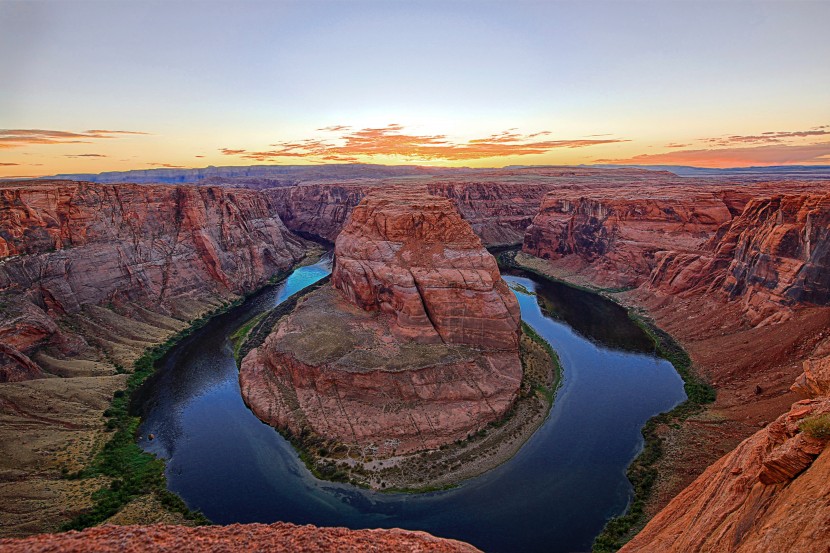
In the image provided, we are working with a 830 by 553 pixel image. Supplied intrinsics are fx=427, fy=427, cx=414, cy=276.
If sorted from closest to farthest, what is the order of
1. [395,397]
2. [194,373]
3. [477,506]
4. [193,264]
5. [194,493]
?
[477,506] < [194,493] < [395,397] < [194,373] < [193,264]

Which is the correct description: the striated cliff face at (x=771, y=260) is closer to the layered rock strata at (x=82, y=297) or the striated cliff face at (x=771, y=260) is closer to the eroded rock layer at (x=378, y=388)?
the eroded rock layer at (x=378, y=388)

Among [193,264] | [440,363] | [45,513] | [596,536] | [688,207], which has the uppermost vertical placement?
[688,207]

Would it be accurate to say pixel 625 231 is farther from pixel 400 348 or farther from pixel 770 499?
pixel 770 499

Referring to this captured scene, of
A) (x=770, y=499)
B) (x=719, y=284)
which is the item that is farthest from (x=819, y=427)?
(x=719, y=284)

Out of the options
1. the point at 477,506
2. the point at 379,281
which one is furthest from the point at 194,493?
the point at 379,281

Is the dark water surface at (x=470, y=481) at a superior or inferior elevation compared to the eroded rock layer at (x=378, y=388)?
inferior

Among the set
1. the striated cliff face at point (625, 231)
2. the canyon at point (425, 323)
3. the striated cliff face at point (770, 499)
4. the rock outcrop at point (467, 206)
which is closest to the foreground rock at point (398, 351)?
the canyon at point (425, 323)

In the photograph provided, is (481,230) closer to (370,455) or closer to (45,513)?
(370,455)

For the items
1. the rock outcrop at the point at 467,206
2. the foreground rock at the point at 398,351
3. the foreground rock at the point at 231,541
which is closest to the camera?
the foreground rock at the point at 231,541

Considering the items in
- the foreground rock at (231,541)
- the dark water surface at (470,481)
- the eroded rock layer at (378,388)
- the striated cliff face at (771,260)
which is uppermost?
the striated cliff face at (771,260)
